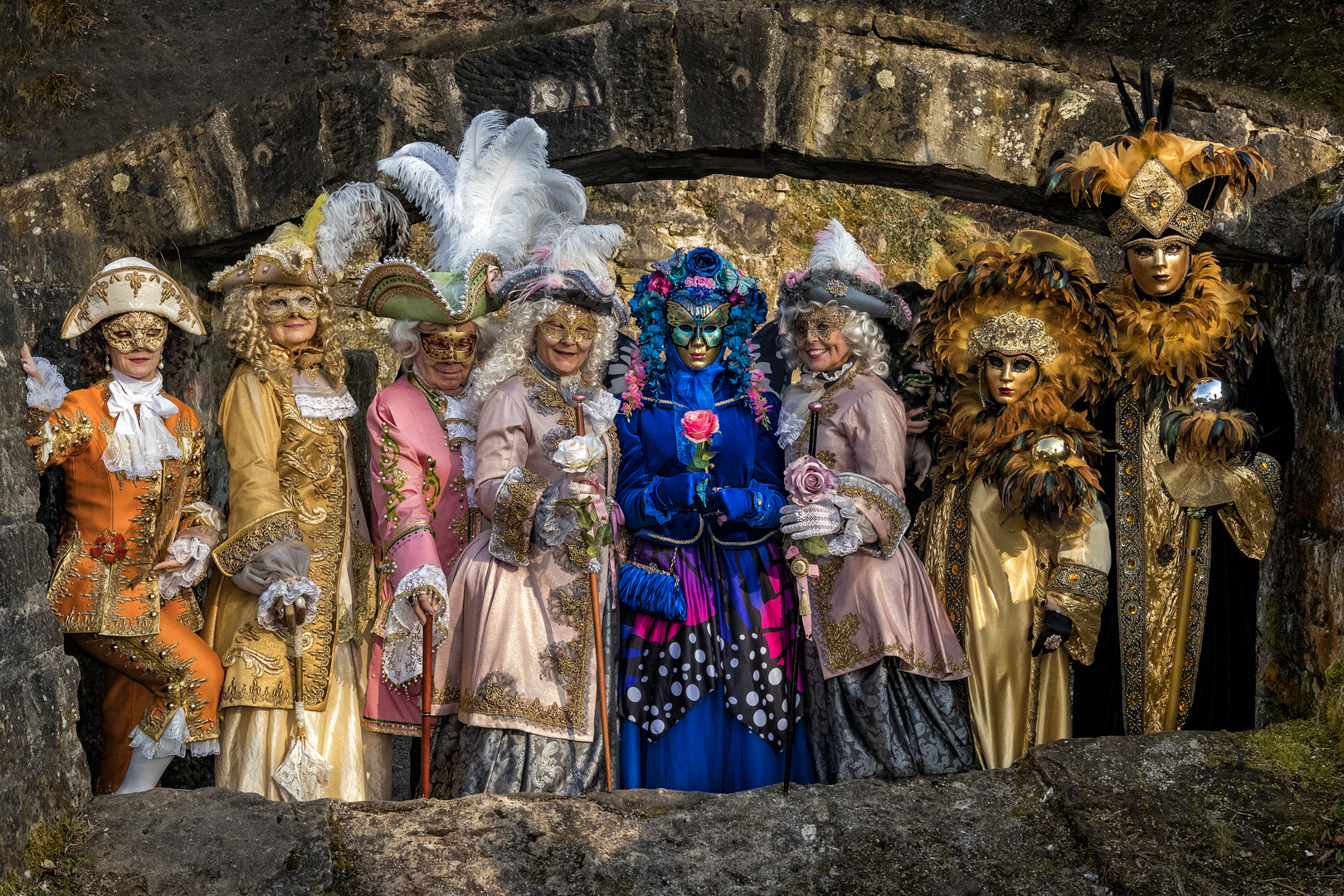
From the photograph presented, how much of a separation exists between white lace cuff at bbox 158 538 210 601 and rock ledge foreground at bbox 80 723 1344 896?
3.25 feet

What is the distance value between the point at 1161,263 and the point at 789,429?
146cm

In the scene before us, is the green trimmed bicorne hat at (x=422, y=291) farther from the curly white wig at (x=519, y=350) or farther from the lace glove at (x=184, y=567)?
the lace glove at (x=184, y=567)

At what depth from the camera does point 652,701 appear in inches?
175

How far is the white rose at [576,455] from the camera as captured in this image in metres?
4.14

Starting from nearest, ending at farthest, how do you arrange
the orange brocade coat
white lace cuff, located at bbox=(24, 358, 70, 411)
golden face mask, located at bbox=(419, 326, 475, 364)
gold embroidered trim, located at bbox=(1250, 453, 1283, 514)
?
1. white lace cuff, located at bbox=(24, 358, 70, 411)
2. the orange brocade coat
3. gold embroidered trim, located at bbox=(1250, 453, 1283, 514)
4. golden face mask, located at bbox=(419, 326, 475, 364)

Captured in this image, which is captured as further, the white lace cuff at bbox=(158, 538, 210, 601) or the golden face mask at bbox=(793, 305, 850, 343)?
the golden face mask at bbox=(793, 305, 850, 343)

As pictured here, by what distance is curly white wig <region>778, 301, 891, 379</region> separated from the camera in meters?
4.68

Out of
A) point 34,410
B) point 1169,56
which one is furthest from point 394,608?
point 1169,56

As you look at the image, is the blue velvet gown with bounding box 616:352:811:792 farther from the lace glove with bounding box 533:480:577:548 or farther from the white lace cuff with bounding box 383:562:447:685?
the white lace cuff with bounding box 383:562:447:685

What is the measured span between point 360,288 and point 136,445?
0.96 m

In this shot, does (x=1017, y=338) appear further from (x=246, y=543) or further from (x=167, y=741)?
(x=167, y=741)

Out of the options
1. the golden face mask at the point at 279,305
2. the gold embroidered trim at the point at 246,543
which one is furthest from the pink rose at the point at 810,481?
the golden face mask at the point at 279,305

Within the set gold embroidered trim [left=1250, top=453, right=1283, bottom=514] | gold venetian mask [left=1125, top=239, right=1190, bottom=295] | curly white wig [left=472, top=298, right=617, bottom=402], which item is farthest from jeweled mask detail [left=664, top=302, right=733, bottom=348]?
gold embroidered trim [left=1250, top=453, right=1283, bottom=514]

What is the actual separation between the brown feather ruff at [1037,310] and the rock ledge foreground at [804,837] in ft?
4.73
